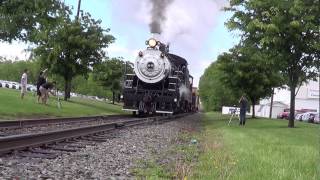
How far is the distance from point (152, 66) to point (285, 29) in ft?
29.0

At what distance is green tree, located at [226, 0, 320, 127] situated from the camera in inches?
944

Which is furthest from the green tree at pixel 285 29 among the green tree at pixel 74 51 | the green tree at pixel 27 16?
the green tree at pixel 74 51

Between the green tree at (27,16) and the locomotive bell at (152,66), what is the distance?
12016 millimetres

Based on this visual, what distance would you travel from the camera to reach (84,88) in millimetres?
119375

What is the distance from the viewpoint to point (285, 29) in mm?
25031

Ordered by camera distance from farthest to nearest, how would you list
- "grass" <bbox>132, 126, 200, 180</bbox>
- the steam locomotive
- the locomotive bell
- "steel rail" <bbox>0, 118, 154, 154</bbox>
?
the steam locomotive < the locomotive bell < "steel rail" <bbox>0, 118, 154, 154</bbox> < "grass" <bbox>132, 126, 200, 180</bbox>

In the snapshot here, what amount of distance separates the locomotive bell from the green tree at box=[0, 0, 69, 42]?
39.4 ft

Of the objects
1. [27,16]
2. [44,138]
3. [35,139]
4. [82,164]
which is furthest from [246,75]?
[82,164]

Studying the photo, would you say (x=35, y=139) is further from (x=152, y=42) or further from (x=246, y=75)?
(x=246, y=75)

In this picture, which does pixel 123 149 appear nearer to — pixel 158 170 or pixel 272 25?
pixel 158 170

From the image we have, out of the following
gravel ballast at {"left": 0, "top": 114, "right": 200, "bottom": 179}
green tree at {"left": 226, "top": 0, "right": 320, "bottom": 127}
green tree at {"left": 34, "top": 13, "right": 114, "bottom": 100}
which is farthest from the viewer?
green tree at {"left": 34, "top": 13, "right": 114, "bottom": 100}

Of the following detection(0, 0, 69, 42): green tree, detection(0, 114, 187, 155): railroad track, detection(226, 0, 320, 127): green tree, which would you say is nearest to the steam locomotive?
detection(226, 0, 320, 127): green tree

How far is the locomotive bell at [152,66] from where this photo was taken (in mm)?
31281

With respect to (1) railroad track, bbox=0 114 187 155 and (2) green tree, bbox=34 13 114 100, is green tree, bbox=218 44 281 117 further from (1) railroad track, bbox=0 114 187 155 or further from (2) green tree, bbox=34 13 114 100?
(1) railroad track, bbox=0 114 187 155
